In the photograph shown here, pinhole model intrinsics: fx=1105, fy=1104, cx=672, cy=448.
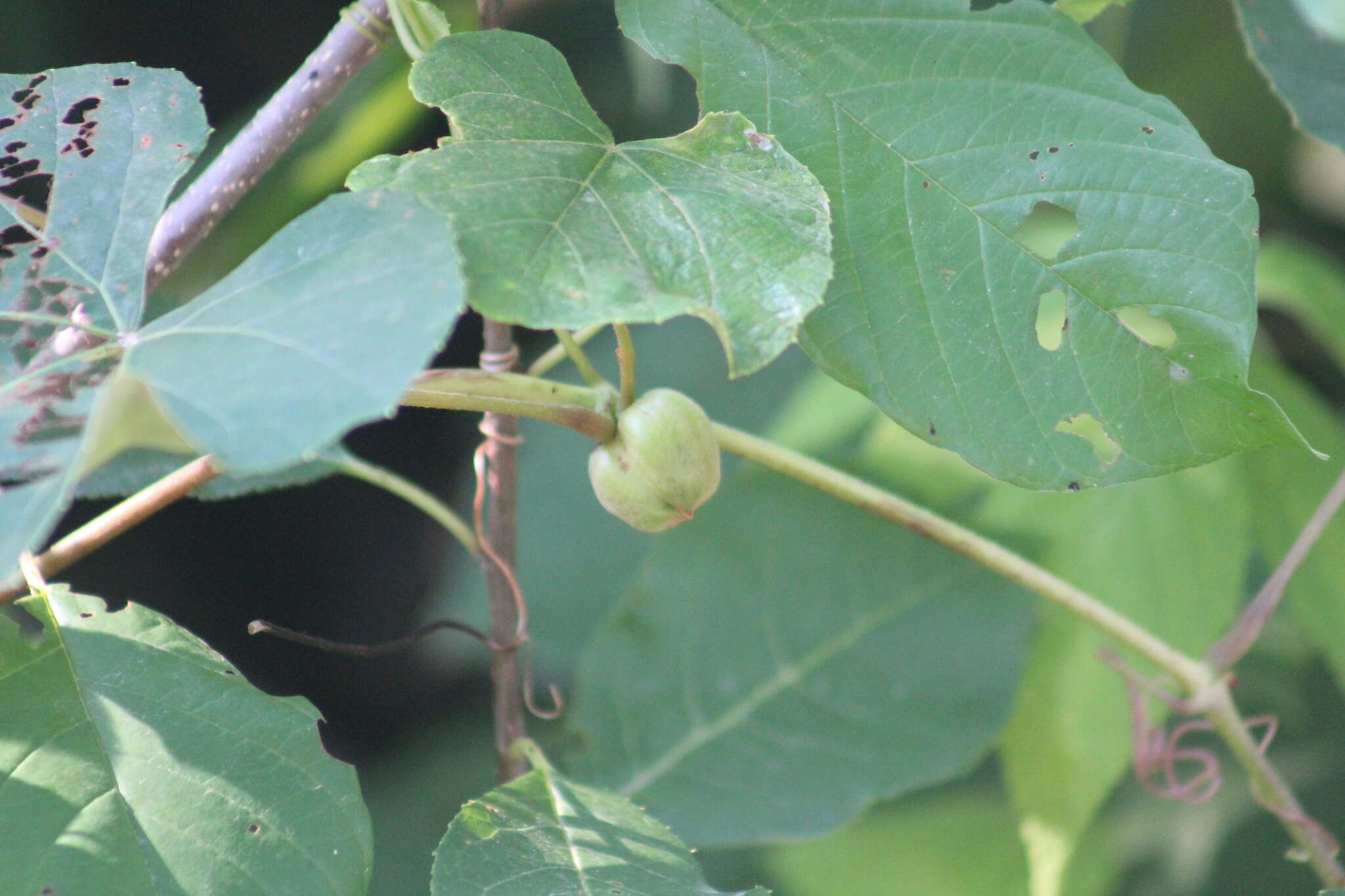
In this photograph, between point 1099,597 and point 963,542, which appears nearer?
point 963,542

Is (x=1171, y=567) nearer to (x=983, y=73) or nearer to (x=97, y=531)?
(x=983, y=73)

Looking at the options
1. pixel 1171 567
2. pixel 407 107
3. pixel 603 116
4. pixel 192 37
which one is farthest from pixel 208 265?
pixel 1171 567

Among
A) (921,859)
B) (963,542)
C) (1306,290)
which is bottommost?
(921,859)

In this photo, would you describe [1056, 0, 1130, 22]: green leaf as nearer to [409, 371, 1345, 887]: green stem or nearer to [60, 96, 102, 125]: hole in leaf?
[409, 371, 1345, 887]: green stem

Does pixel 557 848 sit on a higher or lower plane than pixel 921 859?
higher

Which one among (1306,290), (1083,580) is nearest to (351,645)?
(1083,580)

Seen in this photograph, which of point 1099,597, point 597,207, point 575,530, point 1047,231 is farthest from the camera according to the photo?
point 575,530

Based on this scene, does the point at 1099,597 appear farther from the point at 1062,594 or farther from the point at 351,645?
the point at 351,645

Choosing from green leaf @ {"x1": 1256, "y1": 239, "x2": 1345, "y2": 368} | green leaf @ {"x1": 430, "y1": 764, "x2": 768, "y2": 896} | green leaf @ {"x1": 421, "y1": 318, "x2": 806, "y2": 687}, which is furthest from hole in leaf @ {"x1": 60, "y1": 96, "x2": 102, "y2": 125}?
green leaf @ {"x1": 1256, "y1": 239, "x2": 1345, "y2": 368}
